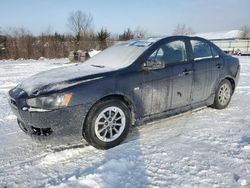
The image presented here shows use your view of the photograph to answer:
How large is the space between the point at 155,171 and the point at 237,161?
104cm

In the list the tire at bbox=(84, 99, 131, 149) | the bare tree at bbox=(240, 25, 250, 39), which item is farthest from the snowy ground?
the bare tree at bbox=(240, 25, 250, 39)

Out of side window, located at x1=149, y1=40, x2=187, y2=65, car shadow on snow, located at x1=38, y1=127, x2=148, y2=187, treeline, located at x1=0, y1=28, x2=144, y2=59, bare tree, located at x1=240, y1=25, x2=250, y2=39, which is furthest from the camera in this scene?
bare tree, located at x1=240, y1=25, x2=250, y2=39

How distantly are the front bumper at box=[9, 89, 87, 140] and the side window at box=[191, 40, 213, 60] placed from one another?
249 cm

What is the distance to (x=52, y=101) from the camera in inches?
120

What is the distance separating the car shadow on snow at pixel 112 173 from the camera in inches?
103

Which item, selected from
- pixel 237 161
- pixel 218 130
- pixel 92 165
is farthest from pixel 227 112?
pixel 92 165

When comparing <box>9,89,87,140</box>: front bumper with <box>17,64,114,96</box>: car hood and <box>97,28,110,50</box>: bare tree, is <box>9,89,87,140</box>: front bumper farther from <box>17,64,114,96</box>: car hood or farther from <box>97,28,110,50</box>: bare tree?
<box>97,28,110,50</box>: bare tree

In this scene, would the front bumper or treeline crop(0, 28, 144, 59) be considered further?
treeline crop(0, 28, 144, 59)

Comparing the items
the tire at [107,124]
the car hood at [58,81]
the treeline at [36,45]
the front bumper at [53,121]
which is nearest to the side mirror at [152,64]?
the car hood at [58,81]

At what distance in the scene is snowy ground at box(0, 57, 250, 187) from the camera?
265 cm

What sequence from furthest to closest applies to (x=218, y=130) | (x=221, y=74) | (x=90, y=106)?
(x=221, y=74), (x=218, y=130), (x=90, y=106)

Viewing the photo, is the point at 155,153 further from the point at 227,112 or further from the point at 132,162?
the point at 227,112

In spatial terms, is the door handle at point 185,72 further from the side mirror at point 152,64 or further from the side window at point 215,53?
the side window at point 215,53

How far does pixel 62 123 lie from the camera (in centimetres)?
311
